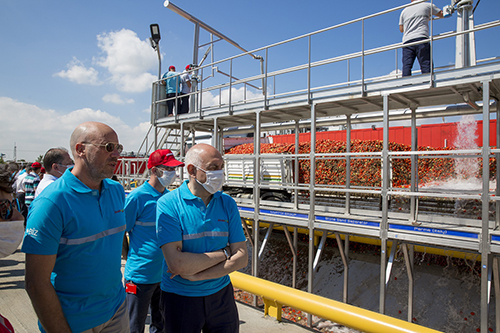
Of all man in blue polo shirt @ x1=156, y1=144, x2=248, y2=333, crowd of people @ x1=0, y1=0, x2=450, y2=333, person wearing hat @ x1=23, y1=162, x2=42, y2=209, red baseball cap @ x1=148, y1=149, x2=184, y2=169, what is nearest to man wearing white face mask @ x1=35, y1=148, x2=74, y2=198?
red baseball cap @ x1=148, y1=149, x2=184, y2=169

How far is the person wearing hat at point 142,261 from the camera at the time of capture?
2.91 m

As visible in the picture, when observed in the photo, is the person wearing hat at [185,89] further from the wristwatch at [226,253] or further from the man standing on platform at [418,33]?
the wristwatch at [226,253]

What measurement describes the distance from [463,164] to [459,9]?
5835 millimetres

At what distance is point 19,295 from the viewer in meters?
5.04

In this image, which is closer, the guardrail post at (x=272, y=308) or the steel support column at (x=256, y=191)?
the guardrail post at (x=272, y=308)

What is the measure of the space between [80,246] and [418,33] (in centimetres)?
559

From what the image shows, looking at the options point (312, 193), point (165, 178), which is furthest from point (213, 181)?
point (312, 193)

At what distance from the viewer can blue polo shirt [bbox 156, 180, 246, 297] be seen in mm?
2076

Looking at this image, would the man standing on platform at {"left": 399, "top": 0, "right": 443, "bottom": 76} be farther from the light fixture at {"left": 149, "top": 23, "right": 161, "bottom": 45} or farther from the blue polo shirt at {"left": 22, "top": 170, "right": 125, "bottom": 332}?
the light fixture at {"left": 149, "top": 23, "right": 161, "bottom": 45}

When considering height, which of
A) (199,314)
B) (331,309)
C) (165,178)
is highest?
(165,178)

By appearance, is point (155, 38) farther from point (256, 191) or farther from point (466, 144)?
point (466, 144)

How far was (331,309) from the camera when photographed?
3629 millimetres

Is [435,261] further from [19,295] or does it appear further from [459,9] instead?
[19,295]

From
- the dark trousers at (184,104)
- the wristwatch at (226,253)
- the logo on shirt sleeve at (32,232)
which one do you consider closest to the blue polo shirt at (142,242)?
the wristwatch at (226,253)
